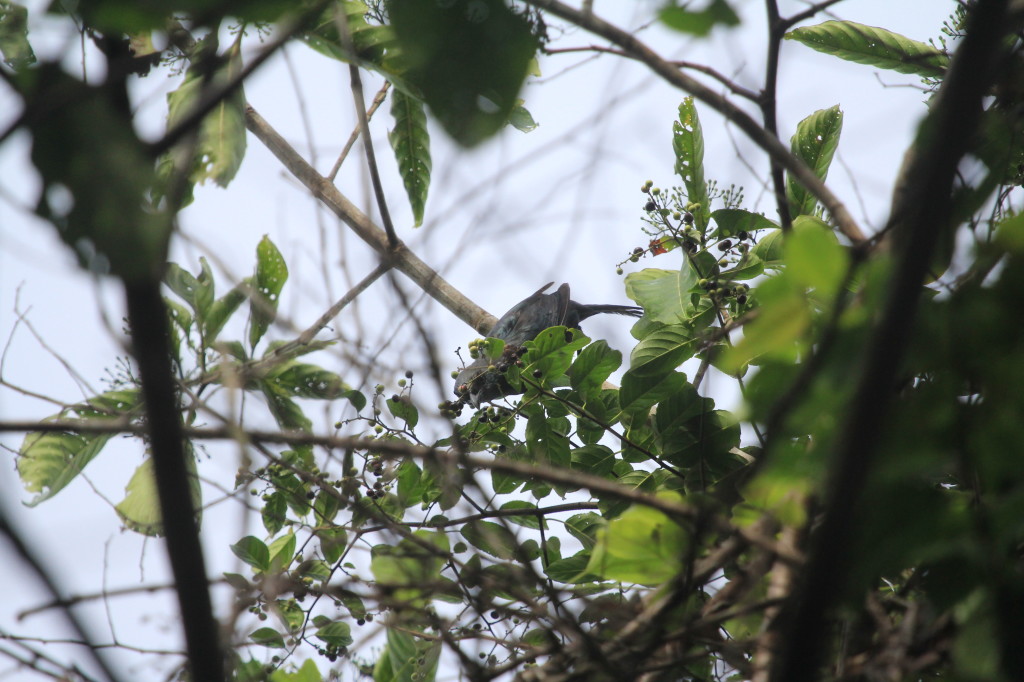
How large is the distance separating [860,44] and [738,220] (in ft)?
2.50

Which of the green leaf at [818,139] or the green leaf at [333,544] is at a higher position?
the green leaf at [818,139]

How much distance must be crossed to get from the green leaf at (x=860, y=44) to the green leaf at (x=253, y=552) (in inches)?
91.3

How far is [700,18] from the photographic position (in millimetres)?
781

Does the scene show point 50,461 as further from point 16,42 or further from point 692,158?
point 692,158

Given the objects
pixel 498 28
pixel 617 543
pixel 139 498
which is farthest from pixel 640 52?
pixel 139 498

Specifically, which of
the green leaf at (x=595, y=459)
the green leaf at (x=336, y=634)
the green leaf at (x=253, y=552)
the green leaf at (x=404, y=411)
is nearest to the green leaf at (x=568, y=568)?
the green leaf at (x=595, y=459)

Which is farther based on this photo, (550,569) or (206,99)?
(550,569)

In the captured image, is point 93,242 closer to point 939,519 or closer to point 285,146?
point 939,519

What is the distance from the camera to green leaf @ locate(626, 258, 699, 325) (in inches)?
90.7

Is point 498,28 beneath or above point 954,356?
above

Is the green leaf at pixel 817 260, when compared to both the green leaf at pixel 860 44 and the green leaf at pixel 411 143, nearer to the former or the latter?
the green leaf at pixel 411 143

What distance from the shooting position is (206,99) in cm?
89

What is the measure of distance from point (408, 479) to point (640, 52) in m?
1.52

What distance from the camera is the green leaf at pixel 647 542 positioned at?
1.32 m
